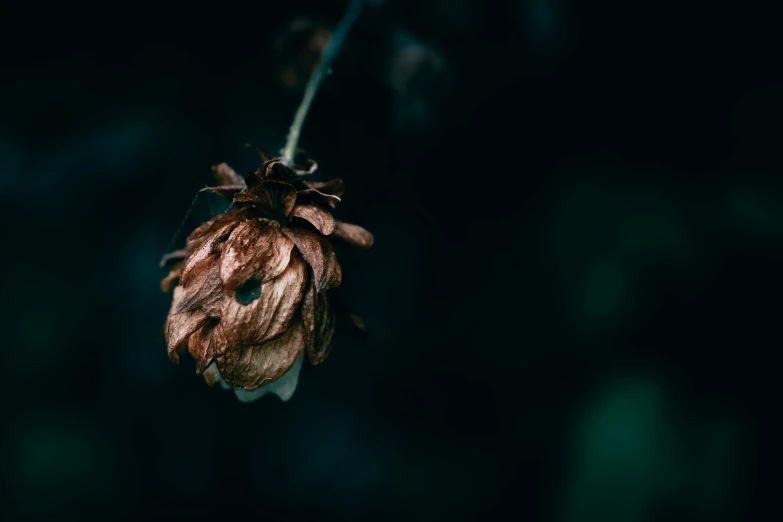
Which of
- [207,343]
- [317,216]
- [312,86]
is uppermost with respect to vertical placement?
[312,86]

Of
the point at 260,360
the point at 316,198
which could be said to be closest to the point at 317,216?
the point at 316,198

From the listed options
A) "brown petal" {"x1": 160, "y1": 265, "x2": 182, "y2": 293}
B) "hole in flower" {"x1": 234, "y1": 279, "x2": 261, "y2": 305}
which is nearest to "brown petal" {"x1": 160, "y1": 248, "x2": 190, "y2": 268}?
"brown petal" {"x1": 160, "y1": 265, "x2": 182, "y2": 293}

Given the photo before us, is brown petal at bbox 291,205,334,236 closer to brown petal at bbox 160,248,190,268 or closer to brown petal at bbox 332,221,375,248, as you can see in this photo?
brown petal at bbox 332,221,375,248

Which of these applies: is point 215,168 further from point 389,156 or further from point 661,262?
point 661,262

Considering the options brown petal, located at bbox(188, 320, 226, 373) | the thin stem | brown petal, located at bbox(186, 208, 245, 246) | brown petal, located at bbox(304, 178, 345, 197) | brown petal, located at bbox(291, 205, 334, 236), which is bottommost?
brown petal, located at bbox(188, 320, 226, 373)

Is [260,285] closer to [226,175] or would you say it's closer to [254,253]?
[254,253]

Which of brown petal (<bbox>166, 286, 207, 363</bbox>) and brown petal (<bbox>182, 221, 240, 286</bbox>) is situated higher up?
brown petal (<bbox>182, 221, 240, 286</bbox>)

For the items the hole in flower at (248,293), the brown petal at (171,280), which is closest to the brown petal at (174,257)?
the brown petal at (171,280)
